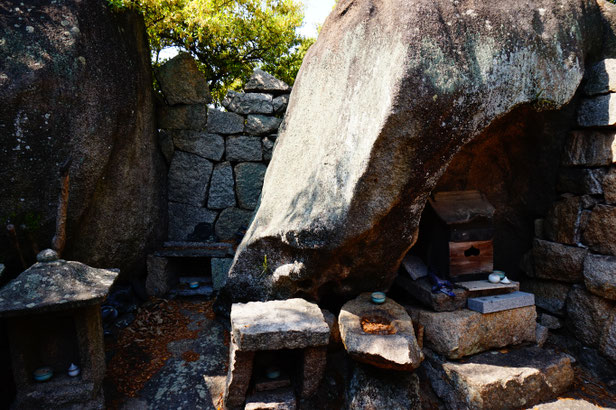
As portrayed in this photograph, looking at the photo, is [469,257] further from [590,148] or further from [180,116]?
[180,116]

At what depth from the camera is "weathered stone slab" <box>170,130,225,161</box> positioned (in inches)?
204

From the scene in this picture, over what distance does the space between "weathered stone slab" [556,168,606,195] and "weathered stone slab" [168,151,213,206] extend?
4.32m

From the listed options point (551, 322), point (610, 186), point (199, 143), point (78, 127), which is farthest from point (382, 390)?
point (199, 143)

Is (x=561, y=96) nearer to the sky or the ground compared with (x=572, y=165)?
nearer to the sky

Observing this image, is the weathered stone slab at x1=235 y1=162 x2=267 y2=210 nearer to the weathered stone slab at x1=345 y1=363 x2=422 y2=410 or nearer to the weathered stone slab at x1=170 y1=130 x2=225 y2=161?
the weathered stone slab at x1=170 y1=130 x2=225 y2=161

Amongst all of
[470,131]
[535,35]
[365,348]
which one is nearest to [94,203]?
[365,348]

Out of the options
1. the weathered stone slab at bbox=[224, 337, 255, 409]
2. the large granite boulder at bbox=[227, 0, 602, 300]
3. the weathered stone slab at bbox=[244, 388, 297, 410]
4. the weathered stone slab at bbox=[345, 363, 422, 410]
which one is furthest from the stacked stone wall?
the weathered stone slab at bbox=[224, 337, 255, 409]

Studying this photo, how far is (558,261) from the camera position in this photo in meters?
3.61

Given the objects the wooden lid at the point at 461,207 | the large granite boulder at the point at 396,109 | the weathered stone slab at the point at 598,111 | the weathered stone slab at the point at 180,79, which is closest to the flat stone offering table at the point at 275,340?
the large granite boulder at the point at 396,109

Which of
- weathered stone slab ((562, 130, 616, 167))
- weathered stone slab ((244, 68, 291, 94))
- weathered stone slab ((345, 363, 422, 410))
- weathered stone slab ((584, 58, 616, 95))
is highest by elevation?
weathered stone slab ((244, 68, 291, 94))

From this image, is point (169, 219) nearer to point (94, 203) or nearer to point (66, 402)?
point (94, 203)

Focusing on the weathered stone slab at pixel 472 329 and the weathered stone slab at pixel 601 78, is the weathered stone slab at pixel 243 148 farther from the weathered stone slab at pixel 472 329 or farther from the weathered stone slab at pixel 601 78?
the weathered stone slab at pixel 601 78

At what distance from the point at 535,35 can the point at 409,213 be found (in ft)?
5.26

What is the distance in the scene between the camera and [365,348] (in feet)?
7.96
